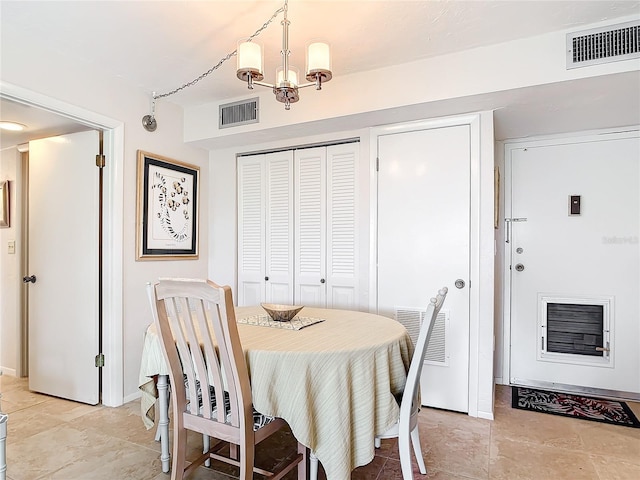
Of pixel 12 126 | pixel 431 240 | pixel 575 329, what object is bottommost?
pixel 575 329

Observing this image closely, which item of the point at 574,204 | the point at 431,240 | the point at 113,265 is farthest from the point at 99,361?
the point at 574,204

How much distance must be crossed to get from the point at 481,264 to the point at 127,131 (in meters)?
2.77

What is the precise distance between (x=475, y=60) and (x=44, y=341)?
3.72m

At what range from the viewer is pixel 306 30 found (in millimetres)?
2186

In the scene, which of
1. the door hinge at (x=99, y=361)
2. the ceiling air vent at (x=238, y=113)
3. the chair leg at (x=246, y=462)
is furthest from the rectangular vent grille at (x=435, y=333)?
the door hinge at (x=99, y=361)

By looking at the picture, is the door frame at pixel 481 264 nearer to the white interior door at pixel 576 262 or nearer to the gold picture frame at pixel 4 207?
the white interior door at pixel 576 262

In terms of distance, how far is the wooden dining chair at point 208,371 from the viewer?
143 cm

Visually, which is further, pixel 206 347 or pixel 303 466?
pixel 303 466

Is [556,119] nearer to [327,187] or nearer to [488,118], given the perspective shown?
[488,118]

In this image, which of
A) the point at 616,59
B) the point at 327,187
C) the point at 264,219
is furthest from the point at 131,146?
the point at 616,59

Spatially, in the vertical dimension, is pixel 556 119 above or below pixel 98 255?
above

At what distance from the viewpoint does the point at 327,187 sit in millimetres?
3262

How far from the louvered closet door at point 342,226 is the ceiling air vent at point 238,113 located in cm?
69

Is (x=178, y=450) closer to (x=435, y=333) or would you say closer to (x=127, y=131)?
(x=435, y=333)
